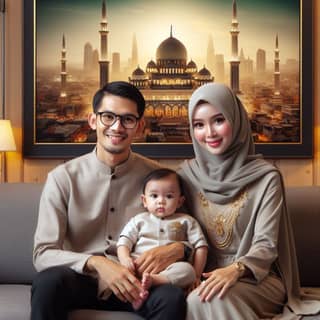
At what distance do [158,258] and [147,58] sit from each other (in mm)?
2130

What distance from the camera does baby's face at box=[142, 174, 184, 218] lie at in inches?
83.3

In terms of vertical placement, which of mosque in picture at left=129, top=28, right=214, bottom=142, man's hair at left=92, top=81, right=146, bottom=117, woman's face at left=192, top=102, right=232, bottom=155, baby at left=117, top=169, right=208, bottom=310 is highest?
mosque in picture at left=129, top=28, right=214, bottom=142

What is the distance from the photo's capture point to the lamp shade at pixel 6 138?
3496 mm

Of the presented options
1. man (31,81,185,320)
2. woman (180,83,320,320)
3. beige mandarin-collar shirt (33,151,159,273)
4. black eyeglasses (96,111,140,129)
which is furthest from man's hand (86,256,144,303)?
black eyeglasses (96,111,140,129)

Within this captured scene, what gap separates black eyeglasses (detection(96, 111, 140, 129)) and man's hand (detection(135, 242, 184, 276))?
0.49 m

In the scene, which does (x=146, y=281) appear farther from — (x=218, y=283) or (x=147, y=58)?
(x=147, y=58)

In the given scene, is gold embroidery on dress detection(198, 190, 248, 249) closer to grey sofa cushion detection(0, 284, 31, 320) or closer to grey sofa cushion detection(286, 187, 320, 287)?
grey sofa cushion detection(286, 187, 320, 287)

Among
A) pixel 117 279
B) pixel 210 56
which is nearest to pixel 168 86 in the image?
pixel 210 56

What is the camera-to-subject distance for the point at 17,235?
2.48 m

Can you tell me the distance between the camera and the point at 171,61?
385 centimetres

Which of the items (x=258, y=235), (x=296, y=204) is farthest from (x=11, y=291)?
(x=296, y=204)

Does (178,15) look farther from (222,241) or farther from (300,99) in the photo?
(222,241)

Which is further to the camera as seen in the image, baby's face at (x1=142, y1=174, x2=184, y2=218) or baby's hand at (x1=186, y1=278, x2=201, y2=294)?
baby's face at (x1=142, y1=174, x2=184, y2=218)

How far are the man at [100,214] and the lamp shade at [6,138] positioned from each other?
139 centimetres
